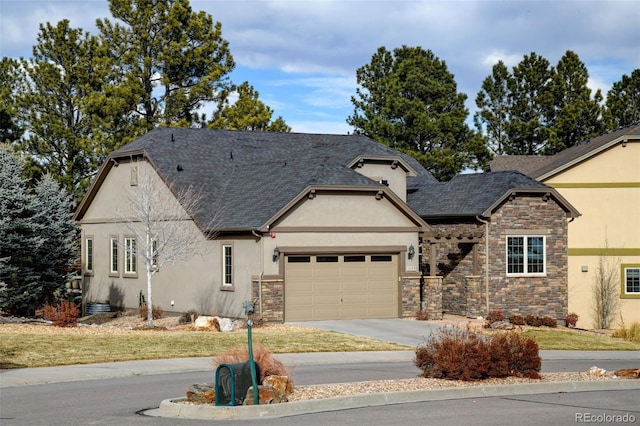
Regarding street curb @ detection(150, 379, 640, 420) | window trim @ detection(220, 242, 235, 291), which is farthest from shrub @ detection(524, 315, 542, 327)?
street curb @ detection(150, 379, 640, 420)

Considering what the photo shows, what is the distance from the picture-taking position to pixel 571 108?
69500mm

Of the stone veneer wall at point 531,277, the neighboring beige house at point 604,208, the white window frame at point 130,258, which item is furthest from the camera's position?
the neighboring beige house at point 604,208

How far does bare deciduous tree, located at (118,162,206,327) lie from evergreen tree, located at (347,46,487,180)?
102 feet

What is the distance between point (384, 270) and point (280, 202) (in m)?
4.90

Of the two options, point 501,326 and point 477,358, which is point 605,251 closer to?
point 501,326

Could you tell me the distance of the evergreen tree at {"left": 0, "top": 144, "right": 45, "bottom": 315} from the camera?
3500 centimetres

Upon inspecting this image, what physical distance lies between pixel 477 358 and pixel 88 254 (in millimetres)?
31056

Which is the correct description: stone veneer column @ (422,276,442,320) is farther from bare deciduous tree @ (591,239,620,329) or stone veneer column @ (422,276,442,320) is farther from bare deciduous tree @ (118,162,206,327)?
bare deciduous tree @ (591,239,620,329)

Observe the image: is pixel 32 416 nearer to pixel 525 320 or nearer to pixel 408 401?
pixel 408 401

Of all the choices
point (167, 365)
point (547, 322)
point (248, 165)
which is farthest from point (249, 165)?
point (167, 365)

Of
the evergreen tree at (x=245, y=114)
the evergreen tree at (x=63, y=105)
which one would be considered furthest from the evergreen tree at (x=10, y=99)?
the evergreen tree at (x=245, y=114)

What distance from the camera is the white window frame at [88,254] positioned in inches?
1793

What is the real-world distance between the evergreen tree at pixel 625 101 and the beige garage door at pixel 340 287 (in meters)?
40.5

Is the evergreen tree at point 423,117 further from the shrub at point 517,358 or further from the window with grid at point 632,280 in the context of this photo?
the shrub at point 517,358
